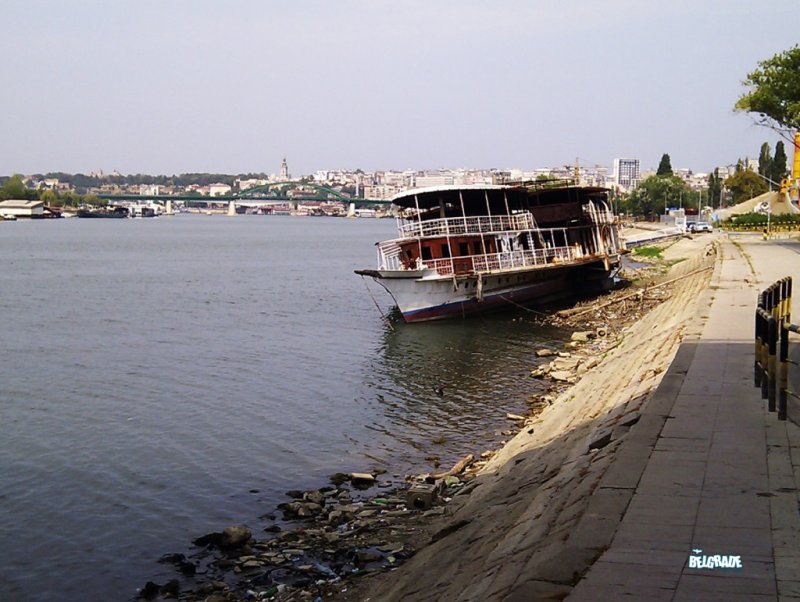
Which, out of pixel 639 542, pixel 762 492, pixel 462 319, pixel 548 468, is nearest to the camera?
pixel 639 542

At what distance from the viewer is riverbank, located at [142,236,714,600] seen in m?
8.73

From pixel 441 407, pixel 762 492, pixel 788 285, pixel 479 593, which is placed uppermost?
pixel 788 285

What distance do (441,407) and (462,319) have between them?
1807 centimetres

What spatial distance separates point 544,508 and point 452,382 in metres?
19.2

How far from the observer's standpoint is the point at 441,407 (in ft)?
84.0

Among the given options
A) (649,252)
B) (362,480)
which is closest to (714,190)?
(649,252)

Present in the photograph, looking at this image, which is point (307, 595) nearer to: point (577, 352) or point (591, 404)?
point (591, 404)

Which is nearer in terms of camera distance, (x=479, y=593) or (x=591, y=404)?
(x=479, y=593)

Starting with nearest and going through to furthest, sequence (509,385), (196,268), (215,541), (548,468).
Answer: (548,468) < (215,541) < (509,385) < (196,268)

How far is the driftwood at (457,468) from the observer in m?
17.8

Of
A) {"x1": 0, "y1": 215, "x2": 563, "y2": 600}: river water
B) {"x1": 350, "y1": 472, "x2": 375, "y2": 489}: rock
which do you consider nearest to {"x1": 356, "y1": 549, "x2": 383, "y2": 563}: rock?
{"x1": 0, "y1": 215, "x2": 563, "y2": 600}: river water

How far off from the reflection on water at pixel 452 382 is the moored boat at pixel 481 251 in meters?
1.37

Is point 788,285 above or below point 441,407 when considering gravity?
above

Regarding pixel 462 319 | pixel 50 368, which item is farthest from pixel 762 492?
pixel 462 319
